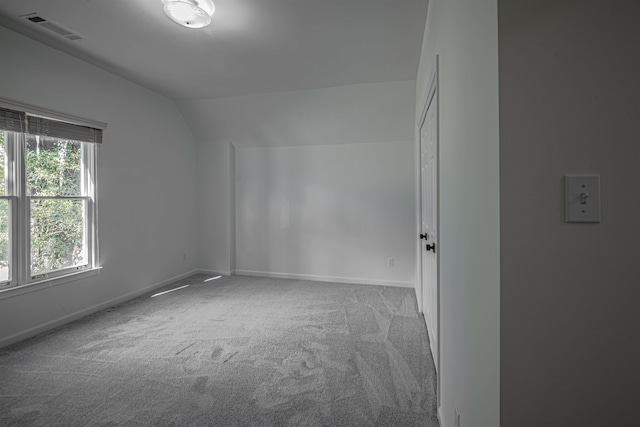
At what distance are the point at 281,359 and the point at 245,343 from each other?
1.50ft

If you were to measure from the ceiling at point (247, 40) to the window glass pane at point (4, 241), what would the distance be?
1.53m

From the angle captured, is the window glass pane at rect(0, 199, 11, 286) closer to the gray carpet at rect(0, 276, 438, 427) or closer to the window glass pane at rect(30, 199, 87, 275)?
the window glass pane at rect(30, 199, 87, 275)

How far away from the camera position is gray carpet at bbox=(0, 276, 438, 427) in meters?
1.97

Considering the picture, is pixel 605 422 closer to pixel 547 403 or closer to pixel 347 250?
pixel 547 403

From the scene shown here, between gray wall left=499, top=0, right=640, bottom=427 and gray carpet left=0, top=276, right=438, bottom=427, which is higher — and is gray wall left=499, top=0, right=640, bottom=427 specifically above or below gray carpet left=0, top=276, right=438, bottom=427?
above

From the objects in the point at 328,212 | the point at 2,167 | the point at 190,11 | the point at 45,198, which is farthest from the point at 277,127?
the point at 2,167

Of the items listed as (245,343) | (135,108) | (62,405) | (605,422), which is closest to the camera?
(605,422)

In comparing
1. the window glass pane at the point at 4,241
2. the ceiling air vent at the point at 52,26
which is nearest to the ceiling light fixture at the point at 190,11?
the ceiling air vent at the point at 52,26

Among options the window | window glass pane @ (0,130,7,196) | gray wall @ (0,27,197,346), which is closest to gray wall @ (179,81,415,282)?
gray wall @ (0,27,197,346)

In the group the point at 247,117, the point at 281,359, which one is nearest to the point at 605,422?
the point at 281,359

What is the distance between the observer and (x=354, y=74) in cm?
380

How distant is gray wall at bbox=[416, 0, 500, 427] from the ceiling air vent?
3.00 meters

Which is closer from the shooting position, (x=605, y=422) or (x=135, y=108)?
(x=605, y=422)

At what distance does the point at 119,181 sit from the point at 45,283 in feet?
4.38
